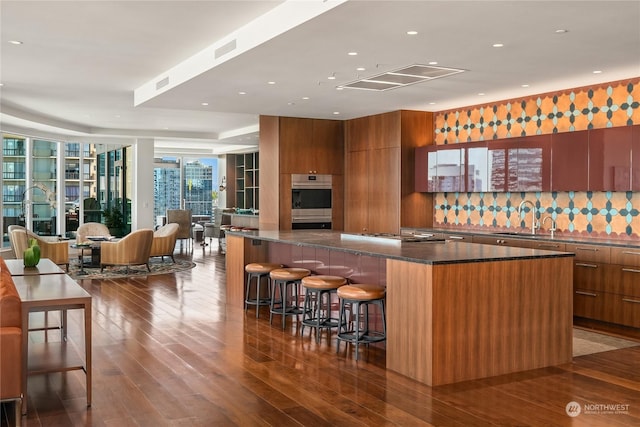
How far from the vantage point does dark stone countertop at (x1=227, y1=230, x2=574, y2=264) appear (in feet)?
14.9

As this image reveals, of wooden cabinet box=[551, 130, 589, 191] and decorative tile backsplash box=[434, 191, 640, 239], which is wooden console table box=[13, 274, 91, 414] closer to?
wooden cabinet box=[551, 130, 589, 191]

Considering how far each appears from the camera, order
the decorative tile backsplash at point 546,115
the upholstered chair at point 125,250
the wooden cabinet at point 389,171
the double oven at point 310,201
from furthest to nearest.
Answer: the upholstered chair at point 125,250, the double oven at point 310,201, the wooden cabinet at point 389,171, the decorative tile backsplash at point 546,115

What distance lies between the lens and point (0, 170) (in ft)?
38.6

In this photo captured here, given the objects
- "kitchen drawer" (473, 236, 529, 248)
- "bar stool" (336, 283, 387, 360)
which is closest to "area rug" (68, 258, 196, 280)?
"kitchen drawer" (473, 236, 529, 248)

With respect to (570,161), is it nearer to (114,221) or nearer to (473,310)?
(473,310)

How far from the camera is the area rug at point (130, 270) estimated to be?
1030cm

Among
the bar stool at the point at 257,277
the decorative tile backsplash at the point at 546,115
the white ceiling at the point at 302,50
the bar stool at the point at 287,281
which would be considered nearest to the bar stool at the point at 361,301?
the bar stool at the point at 287,281

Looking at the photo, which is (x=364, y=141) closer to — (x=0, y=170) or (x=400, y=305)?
(x=400, y=305)

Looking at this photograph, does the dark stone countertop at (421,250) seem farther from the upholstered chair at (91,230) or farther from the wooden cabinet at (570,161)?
the upholstered chair at (91,230)

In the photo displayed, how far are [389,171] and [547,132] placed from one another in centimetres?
253

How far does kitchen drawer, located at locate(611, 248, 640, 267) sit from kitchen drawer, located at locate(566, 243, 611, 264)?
6cm

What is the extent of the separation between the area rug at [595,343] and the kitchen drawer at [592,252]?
77 centimetres

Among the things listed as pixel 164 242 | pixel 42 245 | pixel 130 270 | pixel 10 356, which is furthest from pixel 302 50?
pixel 164 242

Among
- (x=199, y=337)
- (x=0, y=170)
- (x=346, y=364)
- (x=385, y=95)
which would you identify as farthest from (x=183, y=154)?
(x=346, y=364)
